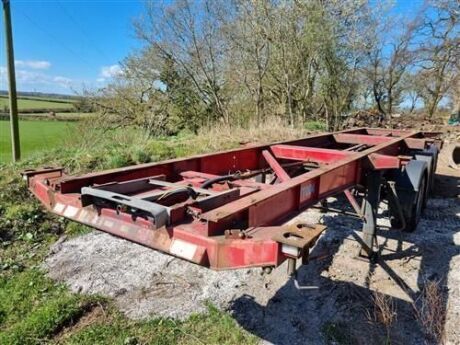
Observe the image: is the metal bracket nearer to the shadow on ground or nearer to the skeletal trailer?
the skeletal trailer

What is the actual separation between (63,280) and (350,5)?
13062 mm

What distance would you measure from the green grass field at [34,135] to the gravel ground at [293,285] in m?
6.42

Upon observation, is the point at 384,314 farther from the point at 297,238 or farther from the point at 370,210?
the point at 297,238

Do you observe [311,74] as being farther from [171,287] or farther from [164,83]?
[171,287]

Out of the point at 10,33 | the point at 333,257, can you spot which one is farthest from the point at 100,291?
the point at 10,33

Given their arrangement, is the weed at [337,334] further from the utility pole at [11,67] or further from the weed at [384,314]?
the utility pole at [11,67]

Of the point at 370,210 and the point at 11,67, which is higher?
the point at 11,67

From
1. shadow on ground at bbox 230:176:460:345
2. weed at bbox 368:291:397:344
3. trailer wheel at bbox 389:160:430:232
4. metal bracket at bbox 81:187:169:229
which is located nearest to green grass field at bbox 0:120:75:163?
shadow on ground at bbox 230:176:460:345

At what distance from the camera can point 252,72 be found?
1320 centimetres

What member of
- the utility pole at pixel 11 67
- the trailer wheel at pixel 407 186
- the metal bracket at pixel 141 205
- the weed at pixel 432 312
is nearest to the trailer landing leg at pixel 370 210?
the trailer wheel at pixel 407 186

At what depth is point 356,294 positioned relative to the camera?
3.13m

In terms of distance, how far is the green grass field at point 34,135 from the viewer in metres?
10.7

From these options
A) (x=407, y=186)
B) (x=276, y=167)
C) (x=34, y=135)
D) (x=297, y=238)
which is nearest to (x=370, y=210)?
(x=407, y=186)

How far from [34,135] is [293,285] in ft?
69.1
